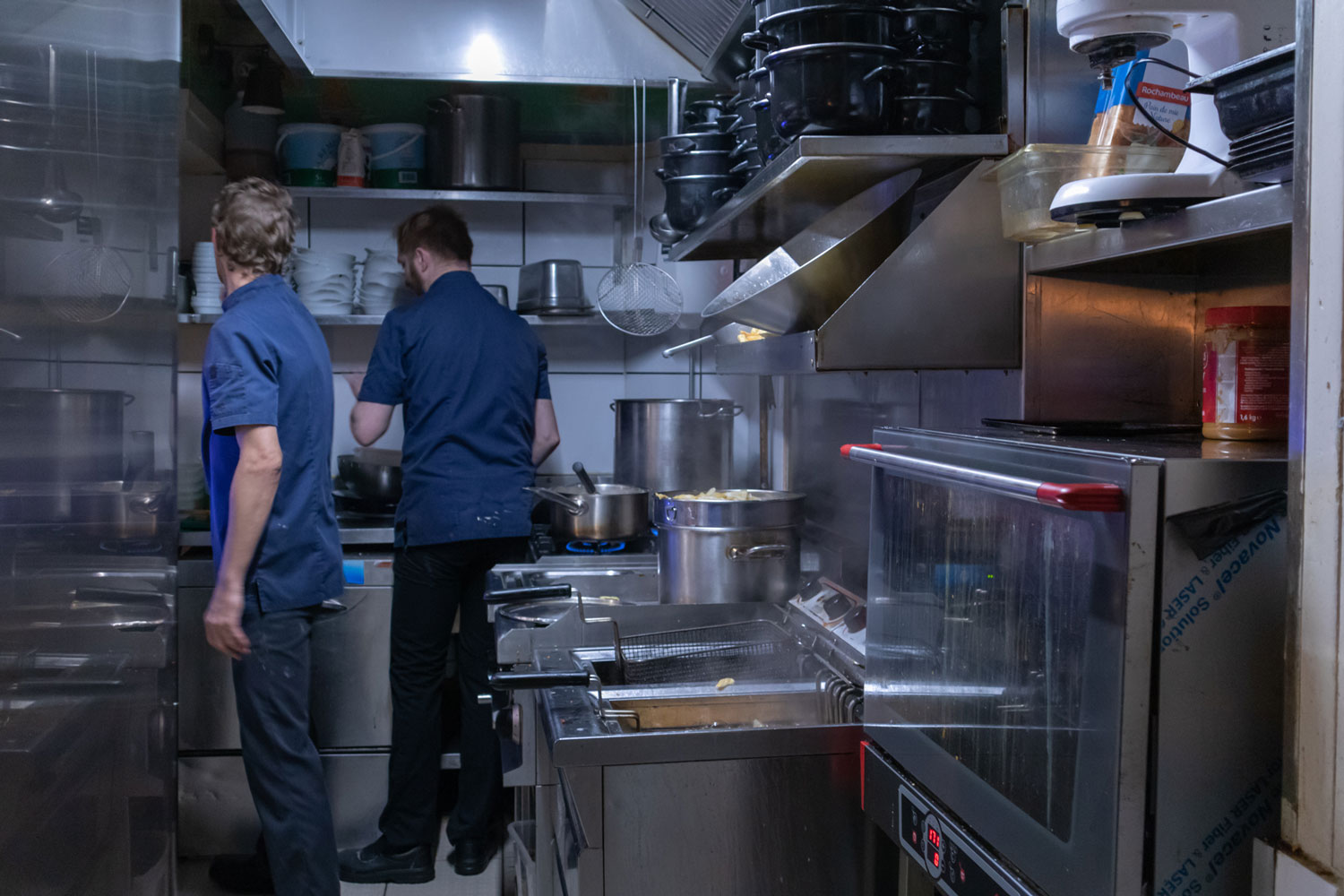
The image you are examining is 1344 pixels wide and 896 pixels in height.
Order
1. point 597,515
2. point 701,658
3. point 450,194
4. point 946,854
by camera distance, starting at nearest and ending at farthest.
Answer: point 946,854 < point 701,658 < point 597,515 < point 450,194

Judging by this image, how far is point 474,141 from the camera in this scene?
3281 millimetres

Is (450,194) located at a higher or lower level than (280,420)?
higher

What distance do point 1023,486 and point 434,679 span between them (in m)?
2.12

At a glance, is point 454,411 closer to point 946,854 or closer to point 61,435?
point 61,435

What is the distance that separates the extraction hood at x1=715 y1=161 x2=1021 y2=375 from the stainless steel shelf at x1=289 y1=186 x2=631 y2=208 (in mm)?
2098

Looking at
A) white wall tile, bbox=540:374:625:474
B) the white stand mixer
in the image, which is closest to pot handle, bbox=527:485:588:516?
white wall tile, bbox=540:374:625:474

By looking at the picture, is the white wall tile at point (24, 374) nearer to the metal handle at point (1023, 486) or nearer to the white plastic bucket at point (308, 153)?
the metal handle at point (1023, 486)

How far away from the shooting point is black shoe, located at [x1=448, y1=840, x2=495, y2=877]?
2773 millimetres

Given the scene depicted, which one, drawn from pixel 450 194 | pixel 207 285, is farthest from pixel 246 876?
pixel 450 194

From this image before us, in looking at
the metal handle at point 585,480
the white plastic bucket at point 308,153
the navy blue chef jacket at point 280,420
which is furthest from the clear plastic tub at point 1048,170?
the white plastic bucket at point 308,153

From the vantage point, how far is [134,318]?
1395 millimetres

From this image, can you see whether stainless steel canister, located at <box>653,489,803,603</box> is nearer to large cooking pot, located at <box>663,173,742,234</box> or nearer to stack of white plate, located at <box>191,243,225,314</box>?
large cooking pot, located at <box>663,173,742,234</box>

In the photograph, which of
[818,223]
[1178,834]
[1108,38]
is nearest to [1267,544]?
[1178,834]

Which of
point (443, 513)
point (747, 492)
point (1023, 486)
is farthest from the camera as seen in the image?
point (443, 513)
